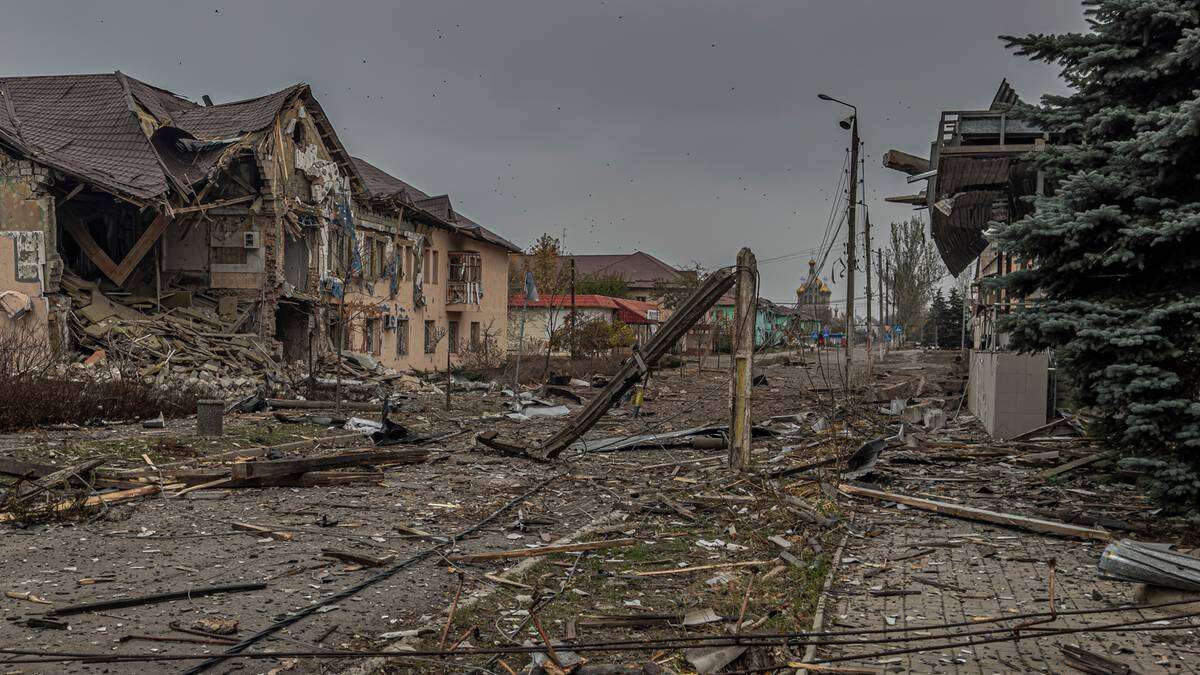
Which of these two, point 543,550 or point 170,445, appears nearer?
point 543,550

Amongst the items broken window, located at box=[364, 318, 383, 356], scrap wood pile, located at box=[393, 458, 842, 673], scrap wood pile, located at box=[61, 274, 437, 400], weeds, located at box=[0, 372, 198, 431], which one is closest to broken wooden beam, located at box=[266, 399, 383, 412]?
scrap wood pile, located at box=[61, 274, 437, 400]

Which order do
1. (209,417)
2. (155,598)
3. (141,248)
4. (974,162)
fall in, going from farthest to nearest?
(141,248) → (974,162) → (209,417) → (155,598)

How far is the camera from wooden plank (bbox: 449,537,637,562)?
8602mm

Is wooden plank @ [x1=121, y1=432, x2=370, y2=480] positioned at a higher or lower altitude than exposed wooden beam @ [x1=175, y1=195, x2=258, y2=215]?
lower

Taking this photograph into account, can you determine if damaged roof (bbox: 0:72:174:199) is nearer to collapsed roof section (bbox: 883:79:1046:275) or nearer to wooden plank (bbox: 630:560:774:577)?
collapsed roof section (bbox: 883:79:1046:275)

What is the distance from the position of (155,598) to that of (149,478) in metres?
5.46

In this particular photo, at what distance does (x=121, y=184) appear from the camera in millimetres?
26203

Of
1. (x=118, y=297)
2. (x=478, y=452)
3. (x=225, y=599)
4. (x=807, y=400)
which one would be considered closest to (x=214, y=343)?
(x=118, y=297)

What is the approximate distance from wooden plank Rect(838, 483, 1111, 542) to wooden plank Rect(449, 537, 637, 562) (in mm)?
3460

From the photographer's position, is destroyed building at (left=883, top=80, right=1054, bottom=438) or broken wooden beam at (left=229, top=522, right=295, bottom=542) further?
destroyed building at (left=883, top=80, right=1054, bottom=438)

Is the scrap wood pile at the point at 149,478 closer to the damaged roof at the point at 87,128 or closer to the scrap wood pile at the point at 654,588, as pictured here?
the scrap wood pile at the point at 654,588

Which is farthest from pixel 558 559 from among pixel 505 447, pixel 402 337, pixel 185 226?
pixel 402 337

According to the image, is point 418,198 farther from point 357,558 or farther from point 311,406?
point 357,558

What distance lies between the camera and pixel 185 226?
101 ft
